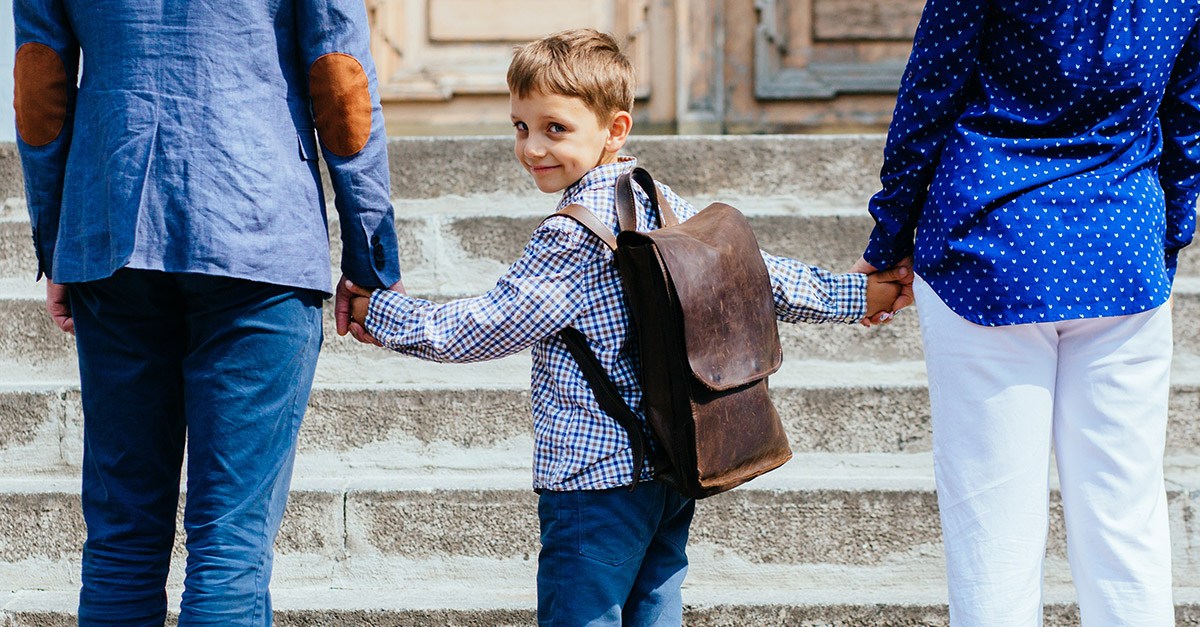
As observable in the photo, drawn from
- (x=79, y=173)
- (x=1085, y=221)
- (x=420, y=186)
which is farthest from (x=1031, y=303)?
(x=420, y=186)

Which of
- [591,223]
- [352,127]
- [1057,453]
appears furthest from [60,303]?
[1057,453]

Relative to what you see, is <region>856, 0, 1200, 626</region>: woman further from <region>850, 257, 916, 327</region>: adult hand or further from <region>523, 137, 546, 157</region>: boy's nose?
<region>523, 137, 546, 157</region>: boy's nose

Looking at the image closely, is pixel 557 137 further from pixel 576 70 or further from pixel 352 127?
pixel 352 127

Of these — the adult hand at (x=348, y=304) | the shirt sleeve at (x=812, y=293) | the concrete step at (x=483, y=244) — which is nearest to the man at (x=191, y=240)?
the adult hand at (x=348, y=304)

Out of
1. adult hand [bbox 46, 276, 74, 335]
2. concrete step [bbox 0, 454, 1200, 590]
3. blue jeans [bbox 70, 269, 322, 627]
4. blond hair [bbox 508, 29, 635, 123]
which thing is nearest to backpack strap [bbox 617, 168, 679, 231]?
blond hair [bbox 508, 29, 635, 123]

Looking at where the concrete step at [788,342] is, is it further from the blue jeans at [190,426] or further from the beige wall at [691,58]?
the beige wall at [691,58]

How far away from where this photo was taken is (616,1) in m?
5.25

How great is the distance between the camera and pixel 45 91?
1.87 metres

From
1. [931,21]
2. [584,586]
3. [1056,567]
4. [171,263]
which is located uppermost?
[931,21]

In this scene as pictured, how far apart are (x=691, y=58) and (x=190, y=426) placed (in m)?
3.68

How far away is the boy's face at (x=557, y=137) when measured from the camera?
1877 millimetres

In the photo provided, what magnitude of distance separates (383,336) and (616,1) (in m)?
3.58

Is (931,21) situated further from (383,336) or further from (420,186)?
(420,186)

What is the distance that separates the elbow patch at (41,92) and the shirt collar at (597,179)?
2.66 feet
